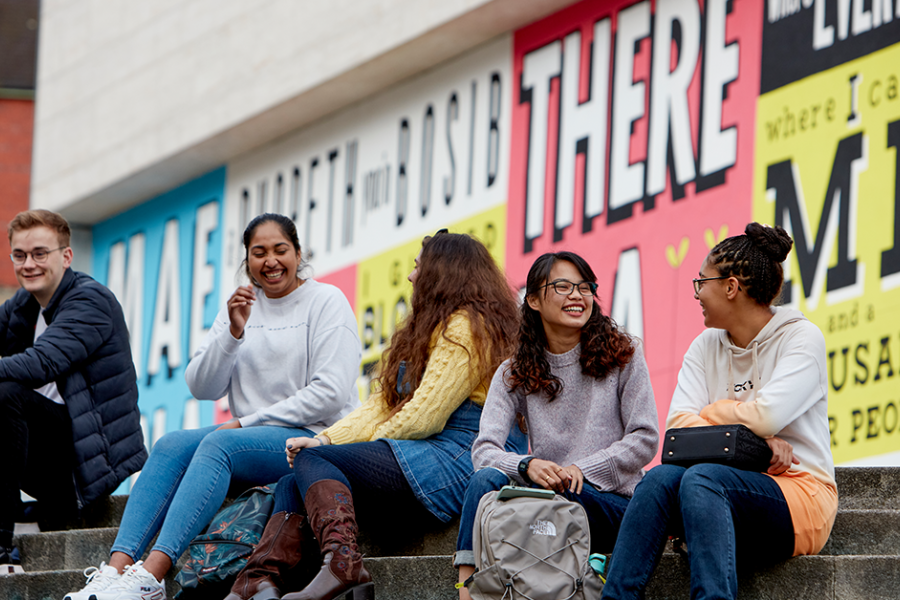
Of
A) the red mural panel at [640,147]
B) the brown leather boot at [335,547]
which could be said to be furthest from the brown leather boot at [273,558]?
the red mural panel at [640,147]

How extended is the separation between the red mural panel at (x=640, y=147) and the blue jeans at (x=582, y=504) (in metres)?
4.13

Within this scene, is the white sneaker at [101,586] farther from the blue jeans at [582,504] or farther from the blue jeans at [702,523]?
the blue jeans at [702,523]

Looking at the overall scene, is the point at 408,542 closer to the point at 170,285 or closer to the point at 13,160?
the point at 170,285

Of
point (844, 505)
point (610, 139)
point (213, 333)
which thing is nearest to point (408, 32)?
point (610, 139)

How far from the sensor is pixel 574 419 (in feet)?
14.5

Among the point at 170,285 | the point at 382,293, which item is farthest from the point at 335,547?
the point at 170,285

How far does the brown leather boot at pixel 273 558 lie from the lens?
4.41 meters

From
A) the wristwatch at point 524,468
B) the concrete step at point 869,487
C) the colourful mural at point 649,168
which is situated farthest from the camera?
the colourful mural at point 649,168

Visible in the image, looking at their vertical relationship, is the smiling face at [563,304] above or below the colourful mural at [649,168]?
below

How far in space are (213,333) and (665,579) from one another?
7.37 ft

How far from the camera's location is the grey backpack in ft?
12.9

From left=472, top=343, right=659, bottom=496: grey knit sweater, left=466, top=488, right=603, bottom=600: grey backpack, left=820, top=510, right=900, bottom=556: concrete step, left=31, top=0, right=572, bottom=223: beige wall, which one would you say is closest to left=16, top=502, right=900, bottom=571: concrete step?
left=820, top=510, right=900, bottom=556: concrete step

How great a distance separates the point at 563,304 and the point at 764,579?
1086 millimetres

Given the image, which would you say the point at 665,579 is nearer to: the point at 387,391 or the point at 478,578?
the point at 478,578
